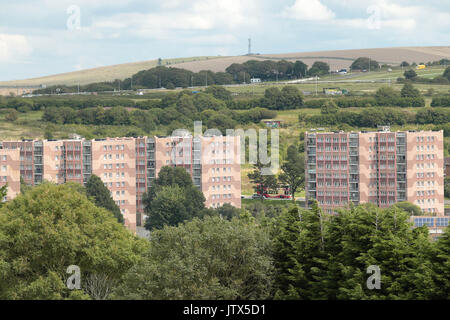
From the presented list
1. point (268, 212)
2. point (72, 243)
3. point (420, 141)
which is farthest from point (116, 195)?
point (72, 243)

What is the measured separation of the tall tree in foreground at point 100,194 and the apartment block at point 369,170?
26.8 meters

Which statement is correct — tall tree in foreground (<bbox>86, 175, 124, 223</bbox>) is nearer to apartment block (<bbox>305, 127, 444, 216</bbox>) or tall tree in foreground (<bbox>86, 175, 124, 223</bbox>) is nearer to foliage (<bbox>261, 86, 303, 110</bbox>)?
apartment block (<bbox>305, 127, 444, 216</bbox>)

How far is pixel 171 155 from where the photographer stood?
421ft

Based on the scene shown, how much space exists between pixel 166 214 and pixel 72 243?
67677mm

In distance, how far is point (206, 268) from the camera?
3959 cm

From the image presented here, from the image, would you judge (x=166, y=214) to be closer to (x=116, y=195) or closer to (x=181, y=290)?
(x=116, y=195)

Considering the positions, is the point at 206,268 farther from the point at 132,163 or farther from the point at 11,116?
the point at 11,116

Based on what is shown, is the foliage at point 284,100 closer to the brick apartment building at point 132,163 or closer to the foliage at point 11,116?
the foliage at point 11,116

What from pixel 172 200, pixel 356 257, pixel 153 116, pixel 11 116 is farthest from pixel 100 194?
pixel 356 257

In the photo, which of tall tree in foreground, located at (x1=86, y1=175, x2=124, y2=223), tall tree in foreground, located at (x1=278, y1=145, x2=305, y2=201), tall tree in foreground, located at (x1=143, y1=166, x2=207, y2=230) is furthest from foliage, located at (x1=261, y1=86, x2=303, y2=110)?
tall tree in foreground, located at (x1=86, y1=175, x2=124, y2=223)

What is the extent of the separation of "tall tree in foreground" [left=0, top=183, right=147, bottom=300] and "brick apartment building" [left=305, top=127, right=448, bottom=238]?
72693 millimetres

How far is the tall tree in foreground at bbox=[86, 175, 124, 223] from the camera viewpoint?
11319 centimetres

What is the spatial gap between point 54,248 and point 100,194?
69157 millimetres

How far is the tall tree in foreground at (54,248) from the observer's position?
44.5 metres
